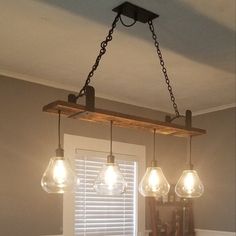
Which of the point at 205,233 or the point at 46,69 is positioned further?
the point at 205,233

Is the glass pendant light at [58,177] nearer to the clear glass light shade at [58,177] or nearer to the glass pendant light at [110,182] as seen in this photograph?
the clear glass light shade at [58,177]

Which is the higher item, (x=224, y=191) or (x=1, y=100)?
(x=1, y=100)

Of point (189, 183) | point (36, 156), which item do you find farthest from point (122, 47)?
point (36, 156)

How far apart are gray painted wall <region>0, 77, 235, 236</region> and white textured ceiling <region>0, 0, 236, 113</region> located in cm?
21

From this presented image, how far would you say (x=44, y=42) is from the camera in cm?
279

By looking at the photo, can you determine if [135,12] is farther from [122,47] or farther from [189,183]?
[189,183]

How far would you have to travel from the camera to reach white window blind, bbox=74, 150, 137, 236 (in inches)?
153

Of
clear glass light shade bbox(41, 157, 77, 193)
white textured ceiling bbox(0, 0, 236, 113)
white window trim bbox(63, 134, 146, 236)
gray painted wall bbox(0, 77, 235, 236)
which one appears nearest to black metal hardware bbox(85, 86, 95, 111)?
clear glass light shade bbox(41, 157, 77, 193)

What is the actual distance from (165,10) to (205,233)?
313 centimetres

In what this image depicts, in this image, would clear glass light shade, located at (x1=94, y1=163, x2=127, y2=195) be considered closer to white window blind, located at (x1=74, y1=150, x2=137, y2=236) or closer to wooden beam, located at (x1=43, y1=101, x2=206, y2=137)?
wooden beam, located at (x1=43, y1=101, x2=206, y2=137)

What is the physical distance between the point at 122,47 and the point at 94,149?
1490mm

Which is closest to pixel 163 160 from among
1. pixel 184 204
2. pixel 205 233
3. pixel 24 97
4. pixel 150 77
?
pixel 184 204

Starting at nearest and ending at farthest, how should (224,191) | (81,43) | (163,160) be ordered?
(81,43) < (224,191) < (163,160)

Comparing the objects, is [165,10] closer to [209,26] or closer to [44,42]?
[209,26]
